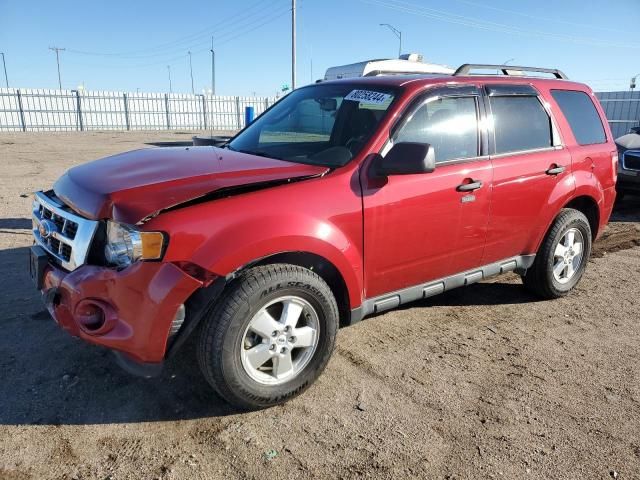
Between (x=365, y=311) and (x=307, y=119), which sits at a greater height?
(x=307, y=119)

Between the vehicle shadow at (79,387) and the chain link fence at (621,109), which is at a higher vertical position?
the chain link fence at (621,109)

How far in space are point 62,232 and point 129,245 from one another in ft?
1.98

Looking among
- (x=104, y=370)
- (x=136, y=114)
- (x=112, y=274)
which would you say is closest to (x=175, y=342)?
(x=112, y=274)

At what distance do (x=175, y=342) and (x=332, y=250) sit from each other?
102cm

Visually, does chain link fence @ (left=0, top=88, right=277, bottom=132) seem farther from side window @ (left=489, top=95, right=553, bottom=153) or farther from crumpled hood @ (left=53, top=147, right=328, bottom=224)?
side window @ (left=489, top=95, right=553, bottom=153)

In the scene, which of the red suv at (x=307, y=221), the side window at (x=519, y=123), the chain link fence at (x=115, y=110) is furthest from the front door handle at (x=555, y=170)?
the chain link fence at (x=115, y=110)

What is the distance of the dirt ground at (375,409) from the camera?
2.50m

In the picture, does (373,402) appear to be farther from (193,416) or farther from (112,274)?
(112,274)

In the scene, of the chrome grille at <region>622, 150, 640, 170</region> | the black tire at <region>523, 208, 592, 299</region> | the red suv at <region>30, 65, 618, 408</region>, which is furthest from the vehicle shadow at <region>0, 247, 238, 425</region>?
the chrome grille at <region>622, 150, 640, 170</region>

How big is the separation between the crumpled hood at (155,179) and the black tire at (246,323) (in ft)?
1.78

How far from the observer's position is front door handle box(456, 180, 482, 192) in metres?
3.57

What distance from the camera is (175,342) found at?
261 centimetres

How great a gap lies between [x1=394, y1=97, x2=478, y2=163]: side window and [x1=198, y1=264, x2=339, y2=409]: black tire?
120cm

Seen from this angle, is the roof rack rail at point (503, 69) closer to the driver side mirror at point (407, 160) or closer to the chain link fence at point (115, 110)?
the driver side mirror at point (407, 160)
